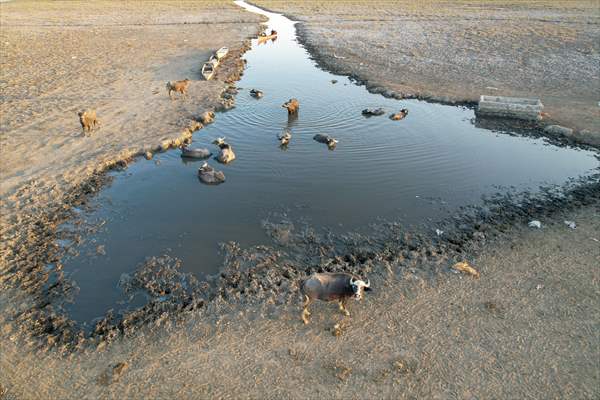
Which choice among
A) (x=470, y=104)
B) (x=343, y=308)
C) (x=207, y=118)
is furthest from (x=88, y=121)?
(x=470, y=104)

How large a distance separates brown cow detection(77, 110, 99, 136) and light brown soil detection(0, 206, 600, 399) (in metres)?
9.81

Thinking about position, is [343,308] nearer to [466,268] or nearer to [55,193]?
[466,268]

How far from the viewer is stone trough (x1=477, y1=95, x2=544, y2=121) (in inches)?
792

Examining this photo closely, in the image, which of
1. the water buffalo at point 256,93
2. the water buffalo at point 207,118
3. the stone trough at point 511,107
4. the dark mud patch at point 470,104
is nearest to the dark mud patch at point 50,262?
the water buffalo at point 207,118

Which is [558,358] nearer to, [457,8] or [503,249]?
[503,249]

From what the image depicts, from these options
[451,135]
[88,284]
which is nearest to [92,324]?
[88,284]

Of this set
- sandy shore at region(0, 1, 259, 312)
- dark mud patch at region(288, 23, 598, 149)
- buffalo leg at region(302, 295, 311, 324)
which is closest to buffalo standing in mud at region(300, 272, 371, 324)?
buffalo leg at region(302, 295, 311, 324)

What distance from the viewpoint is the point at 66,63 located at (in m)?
29.2

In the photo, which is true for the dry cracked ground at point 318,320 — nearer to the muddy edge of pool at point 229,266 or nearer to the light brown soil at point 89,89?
the light brown soil at point 89,89

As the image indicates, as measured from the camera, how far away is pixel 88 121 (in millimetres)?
17922

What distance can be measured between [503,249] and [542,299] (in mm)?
2040

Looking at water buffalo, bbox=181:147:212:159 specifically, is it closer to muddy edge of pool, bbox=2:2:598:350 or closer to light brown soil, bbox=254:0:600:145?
muddy edge of pool, bbox=2:2:598:350

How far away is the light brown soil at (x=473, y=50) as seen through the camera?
23969 mm

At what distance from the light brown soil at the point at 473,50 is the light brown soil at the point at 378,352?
1222 centimetres
